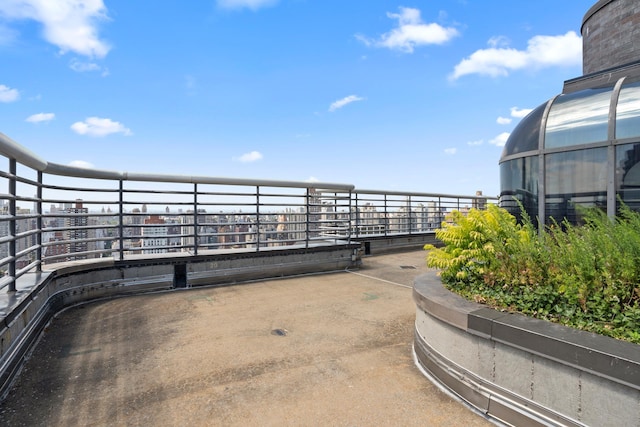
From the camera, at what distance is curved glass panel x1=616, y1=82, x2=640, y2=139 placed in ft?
20.2

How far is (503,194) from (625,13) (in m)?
5.93

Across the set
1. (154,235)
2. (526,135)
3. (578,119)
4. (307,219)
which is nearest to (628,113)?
(578,119)

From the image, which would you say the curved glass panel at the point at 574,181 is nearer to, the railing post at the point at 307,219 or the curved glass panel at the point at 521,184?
Result: the curved glass panel at the point at 521,184

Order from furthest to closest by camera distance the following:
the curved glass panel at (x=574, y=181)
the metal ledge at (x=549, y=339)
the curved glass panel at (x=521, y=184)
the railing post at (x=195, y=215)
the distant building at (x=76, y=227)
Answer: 1. the curved glass panel at (x=521, y=184)
2. the curved glass panel at (x=574, y=181)
3. the railing post at (x=195, y=215)
4. the distant building at (x=76, y=227)
5. the metal ledge at (x=549, y=339)

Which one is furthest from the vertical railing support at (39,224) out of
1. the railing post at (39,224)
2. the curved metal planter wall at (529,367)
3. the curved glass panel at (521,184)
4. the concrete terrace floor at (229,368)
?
the curved glass panel at (521,184)

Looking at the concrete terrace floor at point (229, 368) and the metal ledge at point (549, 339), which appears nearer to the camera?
the metal ledge at point (549, 339)

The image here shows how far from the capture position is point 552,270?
8.98ft

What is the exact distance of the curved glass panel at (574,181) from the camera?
6.61 meters

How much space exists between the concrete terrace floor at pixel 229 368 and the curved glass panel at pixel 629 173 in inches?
194

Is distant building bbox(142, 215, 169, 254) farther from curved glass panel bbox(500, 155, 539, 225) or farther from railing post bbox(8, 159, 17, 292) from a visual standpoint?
curved glass panel bbox(500, 155, 539, 225)

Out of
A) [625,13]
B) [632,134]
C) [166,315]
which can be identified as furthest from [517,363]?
[625,13]

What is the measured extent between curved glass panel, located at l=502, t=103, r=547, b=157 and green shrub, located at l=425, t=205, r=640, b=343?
5.17 meters

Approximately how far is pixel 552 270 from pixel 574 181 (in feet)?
18.0

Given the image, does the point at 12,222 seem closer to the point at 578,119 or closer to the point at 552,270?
the point at 552,270
